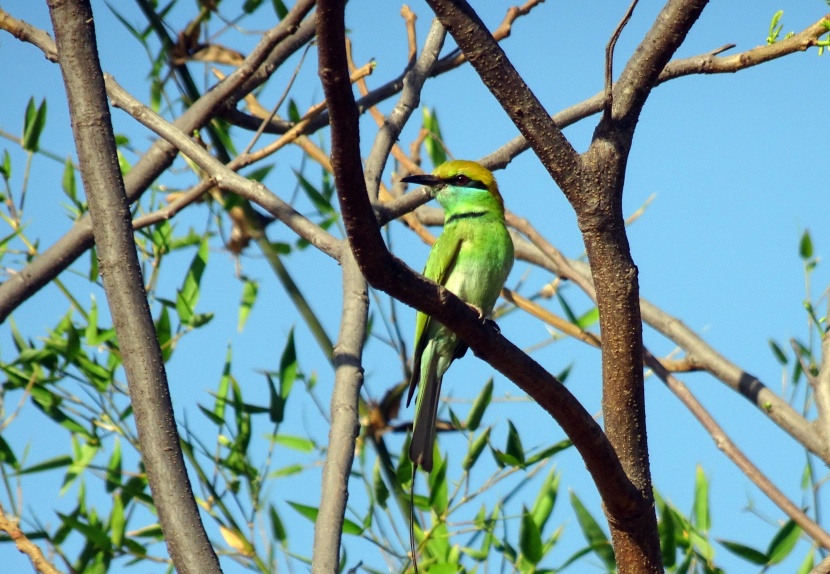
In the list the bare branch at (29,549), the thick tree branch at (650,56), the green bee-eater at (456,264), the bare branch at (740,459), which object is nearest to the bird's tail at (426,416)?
the green bee-eater at (456,264)

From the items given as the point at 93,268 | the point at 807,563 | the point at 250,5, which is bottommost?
the point at 807,563

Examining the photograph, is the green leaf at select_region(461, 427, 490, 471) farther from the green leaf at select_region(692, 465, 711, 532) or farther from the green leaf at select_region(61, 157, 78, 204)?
the green leaf at select_region(61, 157, 78, 204)

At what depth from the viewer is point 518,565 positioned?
125 inches

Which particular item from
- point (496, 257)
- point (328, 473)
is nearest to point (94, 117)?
point (328, 473)

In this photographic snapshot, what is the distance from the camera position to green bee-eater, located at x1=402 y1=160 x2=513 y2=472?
3570 mm

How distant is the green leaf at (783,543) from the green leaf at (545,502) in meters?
0.69

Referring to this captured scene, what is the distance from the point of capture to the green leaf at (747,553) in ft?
10.7

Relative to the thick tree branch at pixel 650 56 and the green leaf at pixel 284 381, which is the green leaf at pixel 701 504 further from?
the thick tree branch at pixel 650 56

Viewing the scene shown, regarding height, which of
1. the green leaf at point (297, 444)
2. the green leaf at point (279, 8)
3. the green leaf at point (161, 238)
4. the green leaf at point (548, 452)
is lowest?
the green leaf at point (548, 452)

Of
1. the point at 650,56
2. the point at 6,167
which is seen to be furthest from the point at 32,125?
the point at 650,56

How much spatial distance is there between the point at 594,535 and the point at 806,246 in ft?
4.51

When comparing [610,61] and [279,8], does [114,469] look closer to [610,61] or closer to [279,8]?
[279,8]

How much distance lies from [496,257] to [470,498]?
35.1 inches

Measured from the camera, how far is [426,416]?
135 inches
